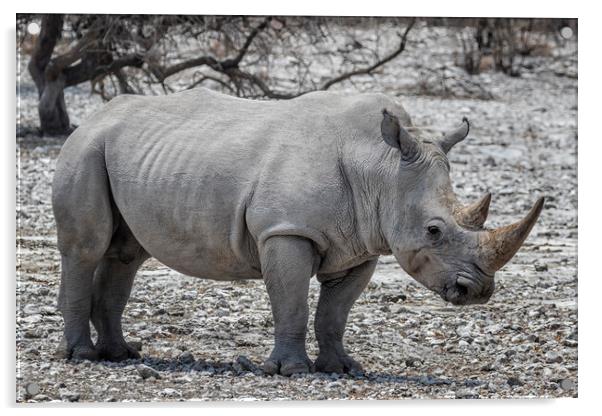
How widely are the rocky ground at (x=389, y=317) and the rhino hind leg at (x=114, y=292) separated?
18cm

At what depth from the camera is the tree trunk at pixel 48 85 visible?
35.5 feet

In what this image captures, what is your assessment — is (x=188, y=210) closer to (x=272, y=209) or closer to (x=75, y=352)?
(x=272, y=209)

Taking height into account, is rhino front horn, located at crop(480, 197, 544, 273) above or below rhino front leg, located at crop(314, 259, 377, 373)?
above

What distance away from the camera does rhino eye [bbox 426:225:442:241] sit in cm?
791

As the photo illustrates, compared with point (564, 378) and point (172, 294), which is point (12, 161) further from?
point (564, 378)

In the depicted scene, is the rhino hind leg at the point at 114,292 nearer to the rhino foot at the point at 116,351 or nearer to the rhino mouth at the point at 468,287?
the rhino foot at the point at 116,351

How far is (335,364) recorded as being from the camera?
8445mm

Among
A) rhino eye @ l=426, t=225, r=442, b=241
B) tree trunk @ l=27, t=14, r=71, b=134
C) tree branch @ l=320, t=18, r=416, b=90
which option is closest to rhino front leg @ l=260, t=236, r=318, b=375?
rhino eye @ l=426, t=225, r=442, b=241

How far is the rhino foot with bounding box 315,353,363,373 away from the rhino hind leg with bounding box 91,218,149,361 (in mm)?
967

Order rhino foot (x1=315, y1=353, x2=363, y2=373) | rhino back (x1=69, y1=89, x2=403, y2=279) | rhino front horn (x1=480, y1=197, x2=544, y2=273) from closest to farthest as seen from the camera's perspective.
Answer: rhino front horn (x1=480, y1=197, x2=544, y2=273)
rhino back (x1=69, y1=89, x2=403, y2=279)
rhino foot (x1=315, y1=353, x2=363, y2=373)

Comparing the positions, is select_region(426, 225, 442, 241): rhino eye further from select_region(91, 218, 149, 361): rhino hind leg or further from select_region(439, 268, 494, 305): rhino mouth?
select_region(91, 218, 149, 361): rhino hind leg

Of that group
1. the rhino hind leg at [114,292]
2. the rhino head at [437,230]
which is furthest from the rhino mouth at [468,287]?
the rhino hind leg at [114,292]

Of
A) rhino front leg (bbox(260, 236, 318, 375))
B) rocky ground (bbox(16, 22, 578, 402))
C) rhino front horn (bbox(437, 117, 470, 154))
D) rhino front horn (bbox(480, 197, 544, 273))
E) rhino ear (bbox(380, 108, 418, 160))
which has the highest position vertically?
rhino ear (bbox(380, 108, 418, 160))

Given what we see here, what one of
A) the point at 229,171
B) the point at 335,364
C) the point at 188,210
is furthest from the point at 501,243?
the point at 188,210
